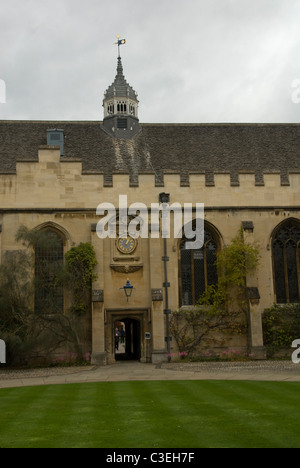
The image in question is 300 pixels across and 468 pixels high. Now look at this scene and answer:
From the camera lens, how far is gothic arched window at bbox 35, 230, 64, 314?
68.7ft

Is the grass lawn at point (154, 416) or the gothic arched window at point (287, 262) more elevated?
the gothic arched window at point (287, 262)

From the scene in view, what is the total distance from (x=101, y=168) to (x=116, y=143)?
2.97 metres

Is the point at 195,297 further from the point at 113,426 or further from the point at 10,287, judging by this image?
the point at 113,426

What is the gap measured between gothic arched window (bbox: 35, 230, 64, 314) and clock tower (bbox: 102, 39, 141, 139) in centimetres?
817

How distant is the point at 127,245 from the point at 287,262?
686cm

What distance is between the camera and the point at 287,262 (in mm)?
23141

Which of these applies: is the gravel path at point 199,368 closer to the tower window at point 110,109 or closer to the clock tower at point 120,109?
the clock tower at point 120,109

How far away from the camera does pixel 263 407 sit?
969 cm

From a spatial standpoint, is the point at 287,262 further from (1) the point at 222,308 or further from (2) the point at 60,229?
(2) the point at 60,229

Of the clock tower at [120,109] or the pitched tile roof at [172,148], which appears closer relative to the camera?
the pitched tile roof at [172,148]

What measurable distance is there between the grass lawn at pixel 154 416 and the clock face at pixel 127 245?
9.30 m

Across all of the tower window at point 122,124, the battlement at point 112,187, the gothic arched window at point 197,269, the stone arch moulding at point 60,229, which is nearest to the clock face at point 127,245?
the battlement at point 112,187

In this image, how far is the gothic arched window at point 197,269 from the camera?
22562 mm

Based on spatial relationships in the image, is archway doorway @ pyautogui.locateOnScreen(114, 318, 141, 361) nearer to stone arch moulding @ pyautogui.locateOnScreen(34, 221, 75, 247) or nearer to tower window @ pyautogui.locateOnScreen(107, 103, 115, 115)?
stone arch moulding @ pyautogui.locateOnScreen(34, 221, 75, 247)
